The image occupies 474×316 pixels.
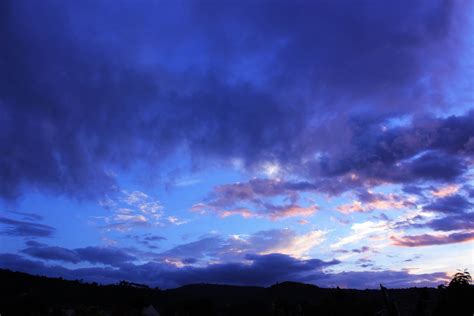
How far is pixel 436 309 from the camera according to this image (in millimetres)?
23422

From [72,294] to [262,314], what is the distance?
46.9 meters

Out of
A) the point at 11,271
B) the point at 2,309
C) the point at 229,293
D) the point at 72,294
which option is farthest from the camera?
the point at 229,293

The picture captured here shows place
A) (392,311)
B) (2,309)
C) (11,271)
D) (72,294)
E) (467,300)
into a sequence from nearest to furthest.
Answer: (392,311) < (467,300) < (2,309) < (72,294) < (11,271)

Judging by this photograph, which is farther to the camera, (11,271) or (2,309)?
(11,271)

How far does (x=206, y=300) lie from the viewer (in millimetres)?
88312

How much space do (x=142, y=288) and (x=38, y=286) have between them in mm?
30816

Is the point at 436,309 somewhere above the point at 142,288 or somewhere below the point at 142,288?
below

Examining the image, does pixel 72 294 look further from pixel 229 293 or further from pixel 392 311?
pixel 392 311

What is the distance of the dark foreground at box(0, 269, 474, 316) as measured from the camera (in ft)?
164

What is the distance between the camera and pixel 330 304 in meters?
74.6

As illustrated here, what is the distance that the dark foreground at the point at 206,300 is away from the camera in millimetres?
49894

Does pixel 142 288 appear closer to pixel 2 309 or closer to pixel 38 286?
pixel 38 286

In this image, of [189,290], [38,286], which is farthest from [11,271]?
[189,290]

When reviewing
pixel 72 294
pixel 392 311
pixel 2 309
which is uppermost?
pixel 72 294
